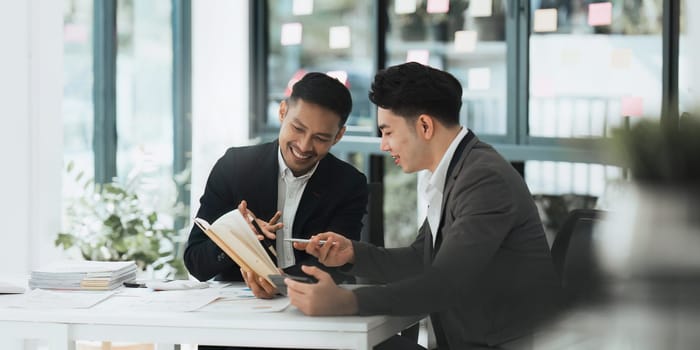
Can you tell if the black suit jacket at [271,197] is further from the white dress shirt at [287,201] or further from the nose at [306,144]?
the nose at [306,144]

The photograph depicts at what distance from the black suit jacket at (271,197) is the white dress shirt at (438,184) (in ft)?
1.36

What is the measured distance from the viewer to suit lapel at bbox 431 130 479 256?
2.31m

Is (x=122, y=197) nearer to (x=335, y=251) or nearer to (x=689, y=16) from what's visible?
(x=335, y=251)

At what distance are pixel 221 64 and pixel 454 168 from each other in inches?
124

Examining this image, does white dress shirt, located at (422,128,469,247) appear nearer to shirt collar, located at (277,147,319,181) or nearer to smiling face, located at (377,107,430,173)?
smiling face, located at (377,107,430,173)

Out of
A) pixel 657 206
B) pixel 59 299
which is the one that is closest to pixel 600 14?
pixel 59 299

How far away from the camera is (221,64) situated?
5.26 metres

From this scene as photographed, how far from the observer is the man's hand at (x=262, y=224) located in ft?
8.05

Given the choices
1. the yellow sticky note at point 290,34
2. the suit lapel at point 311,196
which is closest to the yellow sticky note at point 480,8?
the yellow sticky note at point 290,34

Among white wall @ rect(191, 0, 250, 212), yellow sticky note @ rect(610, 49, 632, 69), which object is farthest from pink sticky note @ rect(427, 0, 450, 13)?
white wall @ rect(191, 0, 250, 212)

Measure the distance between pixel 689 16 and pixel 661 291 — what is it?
334cm

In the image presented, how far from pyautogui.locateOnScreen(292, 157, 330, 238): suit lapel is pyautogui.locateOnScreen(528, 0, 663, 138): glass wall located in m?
1.47

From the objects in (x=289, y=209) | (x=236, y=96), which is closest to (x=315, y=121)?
(x=289, y=209)

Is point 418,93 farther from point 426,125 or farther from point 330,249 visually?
point 330,249
